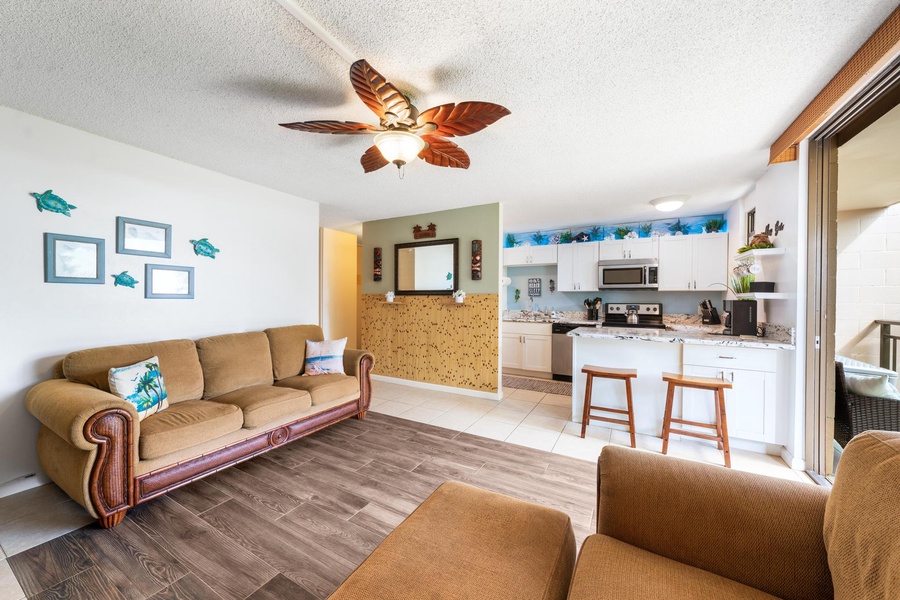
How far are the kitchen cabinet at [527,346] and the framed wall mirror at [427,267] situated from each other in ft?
5.16

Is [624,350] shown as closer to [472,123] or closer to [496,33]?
[472,123]

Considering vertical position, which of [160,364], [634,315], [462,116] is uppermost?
[462,116]

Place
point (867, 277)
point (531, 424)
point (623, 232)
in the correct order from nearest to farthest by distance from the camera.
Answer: point (867, 277) → point (531, 424) → point (623, 232)

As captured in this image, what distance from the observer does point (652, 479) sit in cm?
113

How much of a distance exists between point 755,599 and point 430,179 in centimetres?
333

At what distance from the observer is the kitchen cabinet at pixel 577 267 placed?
17.3 feet

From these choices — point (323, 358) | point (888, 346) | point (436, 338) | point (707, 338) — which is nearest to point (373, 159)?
point (323, 358)

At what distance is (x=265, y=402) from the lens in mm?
2520

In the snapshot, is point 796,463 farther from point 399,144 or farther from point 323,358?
point 323,358

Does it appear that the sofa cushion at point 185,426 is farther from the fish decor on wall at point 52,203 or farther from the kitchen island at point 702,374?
the kitchen island at point 702,374

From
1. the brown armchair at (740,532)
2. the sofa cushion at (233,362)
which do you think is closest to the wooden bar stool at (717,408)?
the brown armchair at (740,532)

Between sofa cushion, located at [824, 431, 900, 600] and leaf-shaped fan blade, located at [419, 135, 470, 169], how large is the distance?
6.82ft

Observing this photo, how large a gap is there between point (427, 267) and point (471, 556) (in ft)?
12.8

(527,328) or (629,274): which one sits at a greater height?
(629,274)
